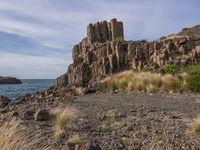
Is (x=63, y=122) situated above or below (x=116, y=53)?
below

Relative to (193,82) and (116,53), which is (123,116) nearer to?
(193,82)

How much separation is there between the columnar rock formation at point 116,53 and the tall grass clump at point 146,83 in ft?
29.2

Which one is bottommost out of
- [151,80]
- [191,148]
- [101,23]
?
[191,148]

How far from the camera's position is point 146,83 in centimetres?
3000

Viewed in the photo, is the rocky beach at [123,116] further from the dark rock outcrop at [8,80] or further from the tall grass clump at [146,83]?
the dark rock outcrop at [8,80]

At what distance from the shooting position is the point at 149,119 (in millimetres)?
14562

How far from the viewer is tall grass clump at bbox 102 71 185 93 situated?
27.8 metres

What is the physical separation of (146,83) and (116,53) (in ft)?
77.2

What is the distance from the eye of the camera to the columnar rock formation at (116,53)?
4319cm

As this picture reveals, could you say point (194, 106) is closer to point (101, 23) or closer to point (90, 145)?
point (90, 145)

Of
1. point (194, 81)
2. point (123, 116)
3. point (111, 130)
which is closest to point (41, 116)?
point (123, 116)

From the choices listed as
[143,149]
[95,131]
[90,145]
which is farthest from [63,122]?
[90,145]

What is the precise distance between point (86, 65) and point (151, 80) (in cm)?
2811

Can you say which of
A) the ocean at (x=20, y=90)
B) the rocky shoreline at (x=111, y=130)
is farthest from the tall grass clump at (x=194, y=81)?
the ocean at (x=20, y=90)
